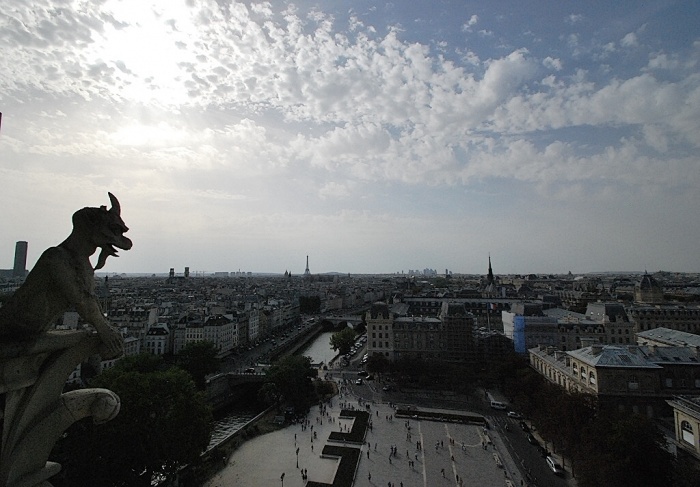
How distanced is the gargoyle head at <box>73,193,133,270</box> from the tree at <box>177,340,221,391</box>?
154 feet

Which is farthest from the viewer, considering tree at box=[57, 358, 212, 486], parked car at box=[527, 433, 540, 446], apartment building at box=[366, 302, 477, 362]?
apartment building at box=[366, 302, 477, 362]

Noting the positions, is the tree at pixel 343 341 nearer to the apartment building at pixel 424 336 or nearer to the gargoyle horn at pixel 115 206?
the apartment building at pixel 424 336

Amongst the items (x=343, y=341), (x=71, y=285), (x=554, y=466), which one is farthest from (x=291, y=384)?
(x=71, y=285)

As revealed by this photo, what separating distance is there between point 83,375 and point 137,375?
30.6m

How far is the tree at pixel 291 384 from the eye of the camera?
151 feet

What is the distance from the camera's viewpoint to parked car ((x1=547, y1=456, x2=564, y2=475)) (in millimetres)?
31145

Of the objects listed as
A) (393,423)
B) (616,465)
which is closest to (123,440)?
(393,423)

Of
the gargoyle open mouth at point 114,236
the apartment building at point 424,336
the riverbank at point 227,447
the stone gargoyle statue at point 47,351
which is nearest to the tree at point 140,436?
the riverbank at point 227,447

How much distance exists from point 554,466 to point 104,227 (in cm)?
3586

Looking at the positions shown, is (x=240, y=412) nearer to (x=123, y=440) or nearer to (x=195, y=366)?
(x=195, y=366)

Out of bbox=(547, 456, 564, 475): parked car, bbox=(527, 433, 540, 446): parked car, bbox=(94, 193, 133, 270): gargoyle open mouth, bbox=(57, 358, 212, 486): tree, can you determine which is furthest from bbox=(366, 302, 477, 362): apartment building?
bbox=(94, 193, 133, 270): gargoyle open mouth

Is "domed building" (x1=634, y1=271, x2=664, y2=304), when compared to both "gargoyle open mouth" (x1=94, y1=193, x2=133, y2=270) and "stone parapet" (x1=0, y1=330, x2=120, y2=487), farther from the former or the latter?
"stone parapet" (x1=0, y1=330, x2=120, y2=487)

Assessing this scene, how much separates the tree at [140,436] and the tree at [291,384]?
17.5m

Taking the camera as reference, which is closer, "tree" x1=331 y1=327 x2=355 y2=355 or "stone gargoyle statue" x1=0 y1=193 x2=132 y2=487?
"stone gargoyle statue" x1=0 y1=193 x2=132 y2=487
